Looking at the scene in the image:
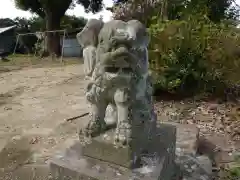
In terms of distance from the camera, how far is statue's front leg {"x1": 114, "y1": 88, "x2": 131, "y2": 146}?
176cm

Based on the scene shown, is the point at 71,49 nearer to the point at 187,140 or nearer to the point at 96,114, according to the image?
the point at 187,140

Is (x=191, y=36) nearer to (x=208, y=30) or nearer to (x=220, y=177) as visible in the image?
(x=208, y=30)

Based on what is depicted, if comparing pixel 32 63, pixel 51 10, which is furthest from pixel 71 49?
pixel 32 63

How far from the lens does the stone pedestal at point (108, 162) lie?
5.77ft

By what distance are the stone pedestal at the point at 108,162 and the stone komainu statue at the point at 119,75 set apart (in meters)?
0.09

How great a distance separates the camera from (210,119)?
14.4ft

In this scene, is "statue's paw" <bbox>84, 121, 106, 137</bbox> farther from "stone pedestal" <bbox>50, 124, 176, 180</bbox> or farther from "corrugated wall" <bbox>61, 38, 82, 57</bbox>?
"corrugated wall" <bbox>61, 38, 82, 57</bbox>

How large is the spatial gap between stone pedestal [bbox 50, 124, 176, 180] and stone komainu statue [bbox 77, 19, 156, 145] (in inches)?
3.5

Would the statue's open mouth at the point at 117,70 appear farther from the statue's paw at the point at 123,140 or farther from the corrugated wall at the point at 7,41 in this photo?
the corrugated wall at the point at 7,41

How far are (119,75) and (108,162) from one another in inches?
21.9

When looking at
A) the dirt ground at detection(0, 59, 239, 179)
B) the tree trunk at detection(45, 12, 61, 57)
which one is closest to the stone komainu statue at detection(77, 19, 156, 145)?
the dirt ground at detection(0, 59, 239, 179)

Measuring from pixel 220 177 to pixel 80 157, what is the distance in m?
1.48

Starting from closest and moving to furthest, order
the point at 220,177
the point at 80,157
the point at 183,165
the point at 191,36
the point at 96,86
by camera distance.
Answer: the point at 96,86, the point at 80,157, the point at 183,165, the point at 220,177, the point at 191,36

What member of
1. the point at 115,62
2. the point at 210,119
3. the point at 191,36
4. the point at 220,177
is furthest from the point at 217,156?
the point at 191,36
